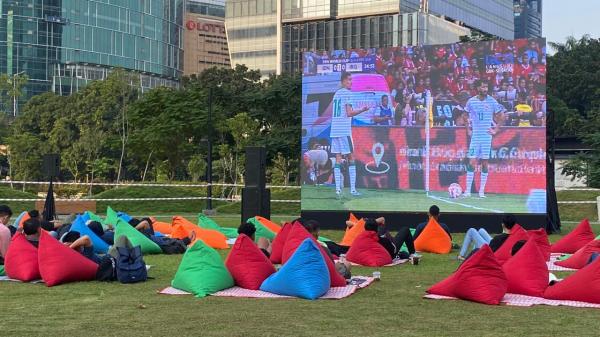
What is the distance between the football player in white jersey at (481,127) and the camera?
1970cm

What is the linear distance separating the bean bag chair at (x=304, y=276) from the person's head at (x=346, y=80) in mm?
12416

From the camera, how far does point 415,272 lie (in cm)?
1186

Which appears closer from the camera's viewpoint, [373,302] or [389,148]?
[373,302]

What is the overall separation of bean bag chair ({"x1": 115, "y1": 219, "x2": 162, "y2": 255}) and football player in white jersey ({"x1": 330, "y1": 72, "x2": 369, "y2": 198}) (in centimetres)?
786

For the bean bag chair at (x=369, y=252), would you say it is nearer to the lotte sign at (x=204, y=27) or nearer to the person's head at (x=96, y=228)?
the person's head at (x=96, y=228)

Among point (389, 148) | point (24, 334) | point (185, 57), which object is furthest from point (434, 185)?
point (185, 57)

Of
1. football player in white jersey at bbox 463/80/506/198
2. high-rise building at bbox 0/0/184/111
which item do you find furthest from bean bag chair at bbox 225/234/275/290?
high-rise building at bbox 0/0/184/111

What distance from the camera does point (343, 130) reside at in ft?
69.6

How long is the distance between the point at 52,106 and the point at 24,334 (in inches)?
1977

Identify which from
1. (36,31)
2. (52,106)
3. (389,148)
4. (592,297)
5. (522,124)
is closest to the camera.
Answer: (592,297)

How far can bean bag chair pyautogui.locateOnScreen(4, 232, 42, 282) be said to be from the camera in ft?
34.4

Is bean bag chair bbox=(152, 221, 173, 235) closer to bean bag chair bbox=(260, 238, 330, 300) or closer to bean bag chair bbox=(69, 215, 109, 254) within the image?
bean bag chair bbox=(69, 215, 109, 254)

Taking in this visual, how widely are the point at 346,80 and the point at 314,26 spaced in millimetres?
78610

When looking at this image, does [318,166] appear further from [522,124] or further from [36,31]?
[36,31]
